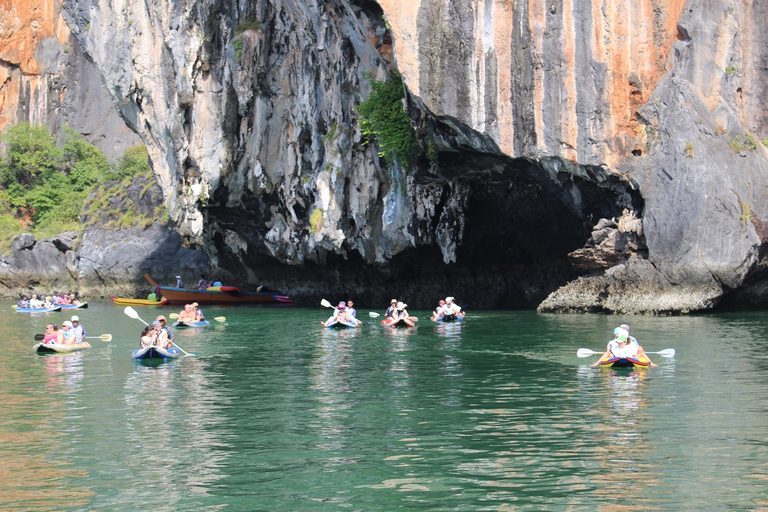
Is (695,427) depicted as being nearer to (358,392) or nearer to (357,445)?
(357,445)

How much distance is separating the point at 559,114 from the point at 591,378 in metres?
14.8

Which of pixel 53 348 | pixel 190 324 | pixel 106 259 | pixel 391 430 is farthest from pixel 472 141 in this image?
pixel 106 259

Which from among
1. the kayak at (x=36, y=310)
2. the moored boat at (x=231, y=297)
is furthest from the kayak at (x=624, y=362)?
the kayak at (x=36, y=310)

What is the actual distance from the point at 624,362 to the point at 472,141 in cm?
1387

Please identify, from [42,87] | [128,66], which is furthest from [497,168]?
[42,87]

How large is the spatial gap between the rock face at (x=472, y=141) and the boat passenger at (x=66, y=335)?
1383cm

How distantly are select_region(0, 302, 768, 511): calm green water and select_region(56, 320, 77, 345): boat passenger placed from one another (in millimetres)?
1169

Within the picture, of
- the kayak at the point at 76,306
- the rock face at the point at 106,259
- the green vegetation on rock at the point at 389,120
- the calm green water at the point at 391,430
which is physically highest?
the green vegetation on rock at the point at 389,120

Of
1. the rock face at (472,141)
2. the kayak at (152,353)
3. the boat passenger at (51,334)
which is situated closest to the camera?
the kayak at (152,353)

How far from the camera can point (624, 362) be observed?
17.4 m

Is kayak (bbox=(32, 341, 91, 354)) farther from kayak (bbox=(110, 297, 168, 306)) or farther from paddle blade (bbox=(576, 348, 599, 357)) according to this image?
kayak (bbox=(110, 297, 168, 306))

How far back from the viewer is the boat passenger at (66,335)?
22.2 m

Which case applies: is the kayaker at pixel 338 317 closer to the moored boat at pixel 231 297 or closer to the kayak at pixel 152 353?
the kayak at pixel 152 353

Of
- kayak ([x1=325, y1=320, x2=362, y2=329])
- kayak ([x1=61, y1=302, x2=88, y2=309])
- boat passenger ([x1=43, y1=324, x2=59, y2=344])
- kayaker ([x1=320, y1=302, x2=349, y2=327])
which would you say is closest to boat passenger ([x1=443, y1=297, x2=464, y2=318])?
kayak ([x1=325, y1=320, x2=362, y2=329])
